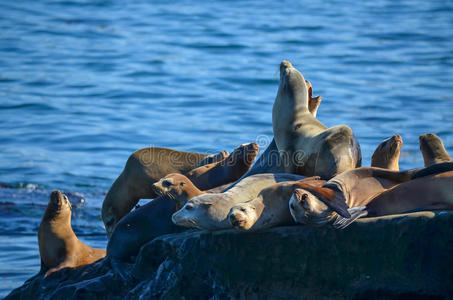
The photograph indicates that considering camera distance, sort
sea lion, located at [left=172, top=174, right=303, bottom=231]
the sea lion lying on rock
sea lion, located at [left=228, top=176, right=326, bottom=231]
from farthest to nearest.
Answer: sea lion, located at [left=172, top=174, right=303, bottom=231], sea lion, located at [left=228, top=176, right=326, bottom=231], the sea lion lying on rock

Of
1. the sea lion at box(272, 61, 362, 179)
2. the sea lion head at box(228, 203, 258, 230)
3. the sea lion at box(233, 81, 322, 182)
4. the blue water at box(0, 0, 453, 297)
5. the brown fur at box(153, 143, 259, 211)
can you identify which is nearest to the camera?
the sea lion head at box(228, 203, 258, 230)

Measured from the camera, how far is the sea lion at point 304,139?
5.62m

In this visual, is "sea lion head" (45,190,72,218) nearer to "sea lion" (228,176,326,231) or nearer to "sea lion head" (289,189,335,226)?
"sea lion" (228,176,326,231)

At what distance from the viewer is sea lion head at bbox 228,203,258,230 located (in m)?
4.52

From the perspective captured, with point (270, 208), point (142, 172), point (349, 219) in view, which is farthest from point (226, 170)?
point (349, 219)

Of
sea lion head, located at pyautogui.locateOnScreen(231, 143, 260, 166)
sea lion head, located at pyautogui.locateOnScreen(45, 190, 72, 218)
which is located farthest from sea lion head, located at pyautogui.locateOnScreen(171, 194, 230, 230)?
sea lion head, located at pyautogui.locateOnScreen(45, 190, 72, 218)

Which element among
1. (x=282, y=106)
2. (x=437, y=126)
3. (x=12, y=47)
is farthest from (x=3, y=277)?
(x=12, y=47)

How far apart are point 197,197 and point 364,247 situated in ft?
3.72

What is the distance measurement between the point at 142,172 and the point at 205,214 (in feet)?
6.32

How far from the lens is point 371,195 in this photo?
16.3 ft

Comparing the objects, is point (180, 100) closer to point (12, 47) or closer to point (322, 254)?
point (12, 47)

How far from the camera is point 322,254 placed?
459cm

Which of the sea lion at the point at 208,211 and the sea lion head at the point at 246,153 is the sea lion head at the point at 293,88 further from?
the sea lion at the point at 208,211

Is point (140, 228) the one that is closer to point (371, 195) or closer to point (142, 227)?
point (142, 227)
